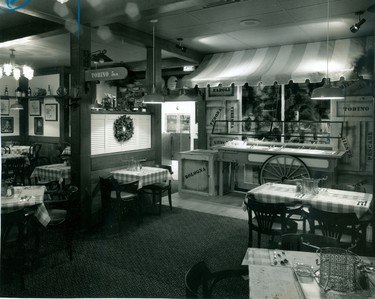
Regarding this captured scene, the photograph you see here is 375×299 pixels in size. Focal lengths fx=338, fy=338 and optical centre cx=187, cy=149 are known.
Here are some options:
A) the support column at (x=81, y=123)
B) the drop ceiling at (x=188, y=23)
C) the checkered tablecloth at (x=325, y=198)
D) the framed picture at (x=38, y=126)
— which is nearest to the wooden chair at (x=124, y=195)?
the support column at (x=81, y=123)

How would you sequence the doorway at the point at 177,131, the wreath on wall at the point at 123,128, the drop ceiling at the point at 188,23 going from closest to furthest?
the drop ceiling at the point at 188,23 → the wreath on wall at the point at 123,128 → the doorway at the point at 177,131

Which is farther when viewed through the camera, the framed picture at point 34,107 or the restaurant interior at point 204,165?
the framed picture at point 34,107

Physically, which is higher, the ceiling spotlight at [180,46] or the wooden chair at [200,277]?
the ceiling spotlight at [180,46]

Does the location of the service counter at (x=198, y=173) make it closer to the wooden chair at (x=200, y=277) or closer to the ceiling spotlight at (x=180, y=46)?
the ceiling spotlight at (x=180, y=46)

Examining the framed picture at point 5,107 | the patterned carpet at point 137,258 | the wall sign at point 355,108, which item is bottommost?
the patterned carpet at point 137,258

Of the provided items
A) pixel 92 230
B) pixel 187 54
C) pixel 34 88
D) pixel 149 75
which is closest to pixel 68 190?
pixel 92 230

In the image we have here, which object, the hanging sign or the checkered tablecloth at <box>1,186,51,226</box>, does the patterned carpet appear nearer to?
the checkered tablecloth at <box>1,186,51,226</box>

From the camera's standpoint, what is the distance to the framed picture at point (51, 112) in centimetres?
1059

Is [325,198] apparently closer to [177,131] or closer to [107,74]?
[107,74]

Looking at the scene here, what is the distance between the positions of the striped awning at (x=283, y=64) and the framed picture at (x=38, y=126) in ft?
18.2

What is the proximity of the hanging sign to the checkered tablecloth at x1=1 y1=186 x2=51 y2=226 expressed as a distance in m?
1.78

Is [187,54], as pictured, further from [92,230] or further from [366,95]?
[92,230]

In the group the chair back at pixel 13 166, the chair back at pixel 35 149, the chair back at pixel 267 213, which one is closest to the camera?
the chair back at pixel 267 213

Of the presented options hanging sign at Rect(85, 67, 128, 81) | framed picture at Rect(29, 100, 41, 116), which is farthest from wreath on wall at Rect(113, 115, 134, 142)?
framed picture at Rect(29, 100, 41, 116)
